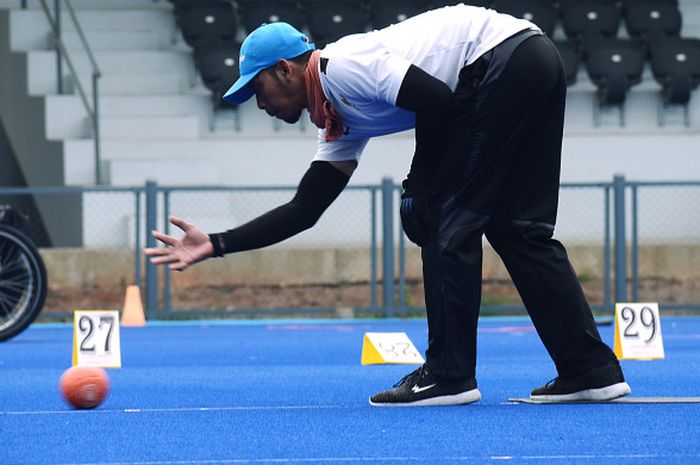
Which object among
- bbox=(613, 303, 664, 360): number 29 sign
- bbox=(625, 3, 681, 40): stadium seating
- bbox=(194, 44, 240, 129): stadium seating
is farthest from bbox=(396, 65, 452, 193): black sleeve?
bbox=(625, 3, 681, 40): stadium seating

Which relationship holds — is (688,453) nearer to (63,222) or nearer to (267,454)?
(267,454)

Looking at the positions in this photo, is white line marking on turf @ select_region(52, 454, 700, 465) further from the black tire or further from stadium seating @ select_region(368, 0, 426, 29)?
stadium seating @ select_region(368, 0, 426, 29)

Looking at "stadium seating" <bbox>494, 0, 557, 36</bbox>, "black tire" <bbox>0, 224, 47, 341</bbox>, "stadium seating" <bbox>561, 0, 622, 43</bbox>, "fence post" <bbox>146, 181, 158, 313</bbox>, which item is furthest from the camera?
"stadium seating" <bbox>561, 0, 622, 43</bbox>

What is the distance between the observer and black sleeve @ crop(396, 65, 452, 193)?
5.36 meters

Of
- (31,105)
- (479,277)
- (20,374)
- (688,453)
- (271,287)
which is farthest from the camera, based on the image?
(31,105)

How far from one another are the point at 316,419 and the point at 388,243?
32.6 ft

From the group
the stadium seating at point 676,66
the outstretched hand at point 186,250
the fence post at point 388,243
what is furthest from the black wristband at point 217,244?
the stadium seating at point 676,66

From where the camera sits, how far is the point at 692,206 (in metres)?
16.4

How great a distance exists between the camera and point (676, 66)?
18000mm

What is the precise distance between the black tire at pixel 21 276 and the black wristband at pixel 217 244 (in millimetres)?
4564

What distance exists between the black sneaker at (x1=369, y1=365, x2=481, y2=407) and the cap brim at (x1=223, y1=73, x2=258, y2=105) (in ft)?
3.59

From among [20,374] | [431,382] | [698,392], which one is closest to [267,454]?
[431,382]

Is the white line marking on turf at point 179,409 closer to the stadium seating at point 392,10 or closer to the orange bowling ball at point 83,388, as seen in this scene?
the orange bowling ball at point 83,388

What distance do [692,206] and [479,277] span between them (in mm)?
11079
